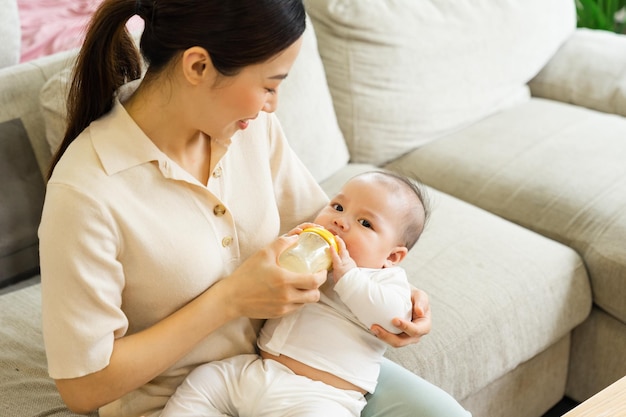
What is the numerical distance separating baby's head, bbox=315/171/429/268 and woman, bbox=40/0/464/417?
0.15m

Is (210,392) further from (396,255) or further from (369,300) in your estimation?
(396,255)

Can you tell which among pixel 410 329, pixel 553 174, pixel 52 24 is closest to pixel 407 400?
pixel 410 329

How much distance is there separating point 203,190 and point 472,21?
5.02ft

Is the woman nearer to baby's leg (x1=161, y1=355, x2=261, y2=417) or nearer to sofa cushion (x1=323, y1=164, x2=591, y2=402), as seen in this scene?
baby's leg (x1=161, y1=355, x2=261, y2=417)

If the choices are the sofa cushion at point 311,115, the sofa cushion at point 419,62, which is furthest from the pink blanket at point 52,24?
the sofa cushion at point 419,62

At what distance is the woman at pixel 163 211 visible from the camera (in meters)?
1.04

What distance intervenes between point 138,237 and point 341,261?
33 centimetres

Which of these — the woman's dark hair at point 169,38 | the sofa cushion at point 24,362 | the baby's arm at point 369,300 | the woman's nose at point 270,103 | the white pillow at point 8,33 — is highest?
the woman's dark hair at point 169,38

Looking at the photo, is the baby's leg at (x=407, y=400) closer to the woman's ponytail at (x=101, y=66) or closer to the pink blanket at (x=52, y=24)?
the woman's ponytail at (x=101, y=66)

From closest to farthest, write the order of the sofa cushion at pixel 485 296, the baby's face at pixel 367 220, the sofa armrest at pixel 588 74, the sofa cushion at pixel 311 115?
the baby's face at pixel 367 220, the sofa cushion at pixel 485 296, the sofa cushion at pixel 311 115, the sofa armrest at pixel 588 74

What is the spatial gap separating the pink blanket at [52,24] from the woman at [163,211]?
31.7 inches

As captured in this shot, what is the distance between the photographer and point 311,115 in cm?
199

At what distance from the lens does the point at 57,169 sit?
1.08m

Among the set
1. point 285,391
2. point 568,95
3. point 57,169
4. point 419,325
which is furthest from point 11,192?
point 568,95
